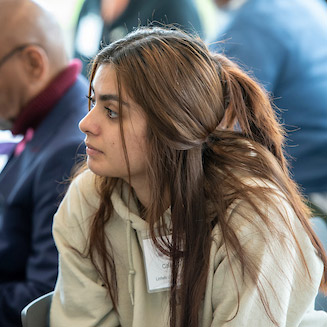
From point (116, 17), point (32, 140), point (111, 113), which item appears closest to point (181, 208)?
point (111, 113)

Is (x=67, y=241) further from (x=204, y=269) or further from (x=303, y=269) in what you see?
(x=303, y=269)

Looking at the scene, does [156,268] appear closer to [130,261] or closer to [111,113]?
[130,261]

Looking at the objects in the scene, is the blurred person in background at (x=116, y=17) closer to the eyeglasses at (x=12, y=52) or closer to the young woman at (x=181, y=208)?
the eyeglasses at (x=12, y=52)

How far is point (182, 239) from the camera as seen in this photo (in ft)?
3.86

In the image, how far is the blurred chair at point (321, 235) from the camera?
1.32 metres

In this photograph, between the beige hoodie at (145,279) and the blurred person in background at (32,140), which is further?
the blurred person in background at (32,140)

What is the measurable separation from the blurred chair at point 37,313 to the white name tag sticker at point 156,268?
0.82ft

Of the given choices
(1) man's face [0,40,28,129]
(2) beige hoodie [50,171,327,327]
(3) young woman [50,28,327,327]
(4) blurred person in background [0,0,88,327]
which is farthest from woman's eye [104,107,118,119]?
(1) man's face [0,40,28,129]

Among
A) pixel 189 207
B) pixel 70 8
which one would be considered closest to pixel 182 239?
pixel 189 207

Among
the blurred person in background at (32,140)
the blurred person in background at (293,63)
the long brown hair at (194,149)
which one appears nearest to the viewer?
the long brown hair at (194,149)

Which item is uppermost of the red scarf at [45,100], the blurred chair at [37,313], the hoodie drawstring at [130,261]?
the red scarf at [45,100]

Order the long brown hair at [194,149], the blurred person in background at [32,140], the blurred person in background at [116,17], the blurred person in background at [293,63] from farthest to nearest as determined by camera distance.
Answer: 1. the blurred person in background at [116,17]
2. the blurred person in background at [293,63]
3. the blurred person in background at [32,140]
4. the long brown hair at [194,149]

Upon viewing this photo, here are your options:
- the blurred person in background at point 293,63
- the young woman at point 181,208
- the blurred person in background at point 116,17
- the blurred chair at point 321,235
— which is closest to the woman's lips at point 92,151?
the young woman at point 181,208

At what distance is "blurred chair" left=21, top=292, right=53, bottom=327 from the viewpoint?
47.2 inches
